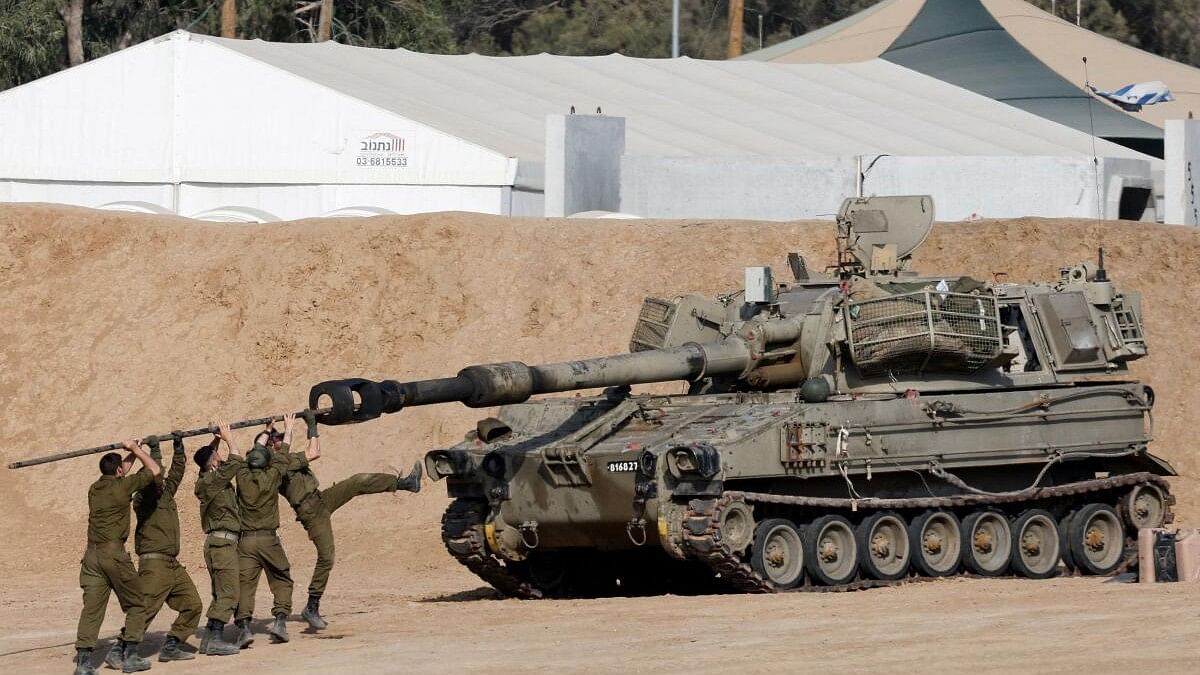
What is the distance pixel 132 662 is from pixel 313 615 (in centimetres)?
185

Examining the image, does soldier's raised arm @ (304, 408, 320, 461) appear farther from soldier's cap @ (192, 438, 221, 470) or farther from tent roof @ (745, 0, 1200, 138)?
tent roof @ (745, 0, 1200, 138)

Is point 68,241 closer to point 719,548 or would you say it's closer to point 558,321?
point 558,321

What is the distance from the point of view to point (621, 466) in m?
16.6

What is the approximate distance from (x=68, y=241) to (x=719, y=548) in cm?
1586

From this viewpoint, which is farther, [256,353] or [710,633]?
[256,353]

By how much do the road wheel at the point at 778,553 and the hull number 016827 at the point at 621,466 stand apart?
1.12 metres

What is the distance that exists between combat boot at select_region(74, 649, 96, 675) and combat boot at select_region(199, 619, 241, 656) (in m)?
0.99

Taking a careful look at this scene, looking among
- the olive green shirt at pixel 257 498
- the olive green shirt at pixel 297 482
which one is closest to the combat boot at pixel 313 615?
the olive green shirt at pixel 297 482

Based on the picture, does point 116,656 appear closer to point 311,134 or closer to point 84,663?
point 84,663

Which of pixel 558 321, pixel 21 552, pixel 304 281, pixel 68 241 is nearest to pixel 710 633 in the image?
pixel 21 552

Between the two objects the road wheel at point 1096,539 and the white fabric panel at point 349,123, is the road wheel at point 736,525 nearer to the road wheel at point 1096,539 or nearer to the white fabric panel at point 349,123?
the road wheel at point 1096,539

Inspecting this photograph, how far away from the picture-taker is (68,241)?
29297 mm

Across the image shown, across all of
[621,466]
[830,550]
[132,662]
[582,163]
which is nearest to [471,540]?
[621,466]

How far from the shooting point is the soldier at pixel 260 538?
14625mm
